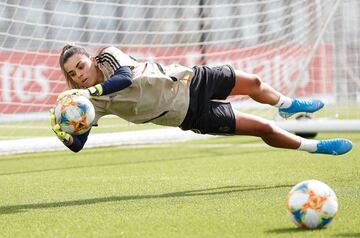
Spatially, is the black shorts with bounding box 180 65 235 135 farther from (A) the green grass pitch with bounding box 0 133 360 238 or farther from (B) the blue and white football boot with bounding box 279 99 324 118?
(B) the blue and white football boot with bounding box 279 99 324 118

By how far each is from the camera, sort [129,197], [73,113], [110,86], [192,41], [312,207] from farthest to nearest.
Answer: [192,41] → [129,197] → [110,86] → [73,113] → [312,207]

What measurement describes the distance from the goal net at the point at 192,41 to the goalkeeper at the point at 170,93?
3.06m

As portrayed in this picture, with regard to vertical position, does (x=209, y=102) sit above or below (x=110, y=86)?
below

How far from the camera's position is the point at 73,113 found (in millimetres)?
4711

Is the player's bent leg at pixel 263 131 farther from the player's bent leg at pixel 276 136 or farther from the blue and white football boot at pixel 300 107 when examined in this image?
the blue and white football boot at pixel 300 107

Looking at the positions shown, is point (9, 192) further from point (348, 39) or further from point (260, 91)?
point (348, 39)

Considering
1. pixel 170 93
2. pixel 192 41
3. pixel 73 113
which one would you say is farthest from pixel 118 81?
pixel 192 41

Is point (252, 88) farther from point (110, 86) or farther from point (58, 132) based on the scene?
point (58, 132)

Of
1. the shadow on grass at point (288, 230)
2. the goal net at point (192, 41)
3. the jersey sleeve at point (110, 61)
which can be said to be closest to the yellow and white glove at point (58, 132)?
the jersey sleeve at point (110, 61)

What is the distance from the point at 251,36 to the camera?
10.9 m

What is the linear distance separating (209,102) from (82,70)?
928mm

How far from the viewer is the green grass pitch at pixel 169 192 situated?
4102 millimetres

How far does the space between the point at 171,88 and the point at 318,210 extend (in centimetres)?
187

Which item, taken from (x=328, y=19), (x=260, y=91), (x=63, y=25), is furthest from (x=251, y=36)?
(x=260, y=91)
